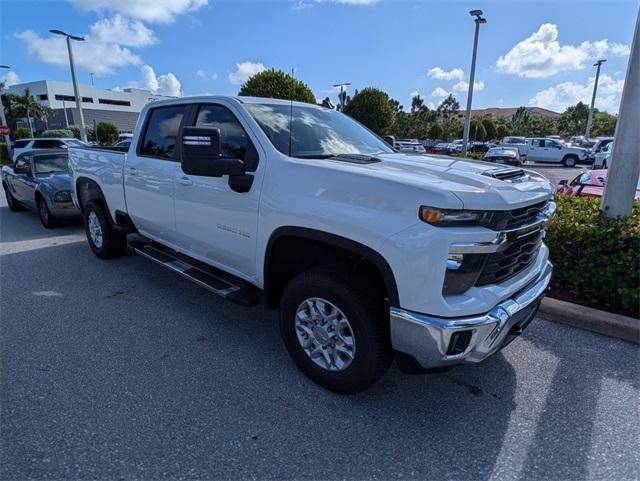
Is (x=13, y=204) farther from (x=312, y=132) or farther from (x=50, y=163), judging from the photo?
(x=312, y=132)

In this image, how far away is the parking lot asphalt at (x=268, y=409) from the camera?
7.24 feet

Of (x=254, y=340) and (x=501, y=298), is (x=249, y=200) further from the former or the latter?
(x=501, y=298)

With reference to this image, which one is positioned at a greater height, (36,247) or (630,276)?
(630,276)

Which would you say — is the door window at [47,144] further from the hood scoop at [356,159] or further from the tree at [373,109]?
the hood scoop at [356,159]

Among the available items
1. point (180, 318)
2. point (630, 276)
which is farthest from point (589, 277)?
point (180, 318)

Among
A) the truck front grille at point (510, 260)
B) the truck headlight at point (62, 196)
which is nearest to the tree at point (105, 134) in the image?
the truck headlight at point (62, 196)

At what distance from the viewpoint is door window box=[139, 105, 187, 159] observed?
4.01 meters

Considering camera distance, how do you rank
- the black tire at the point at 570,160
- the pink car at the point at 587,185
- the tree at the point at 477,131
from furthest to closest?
the tree at the point at 477,131 → the black tire at the point at 570,160 → the pink car at the point at 587,185

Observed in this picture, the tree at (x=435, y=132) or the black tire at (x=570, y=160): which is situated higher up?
the tree at (x=435, y=132)

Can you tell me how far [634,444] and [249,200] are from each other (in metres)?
2.88

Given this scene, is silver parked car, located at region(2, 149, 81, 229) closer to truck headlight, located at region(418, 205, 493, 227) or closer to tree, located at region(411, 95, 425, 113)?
truck headlight, located at region(418, 205, 493, 227)

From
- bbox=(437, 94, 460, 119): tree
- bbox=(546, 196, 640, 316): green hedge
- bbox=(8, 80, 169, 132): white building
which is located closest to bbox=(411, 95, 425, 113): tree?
bbox=(437, 94, 460, 119): tree

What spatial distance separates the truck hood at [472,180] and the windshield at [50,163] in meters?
8.07

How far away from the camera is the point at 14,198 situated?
30.9 feet
